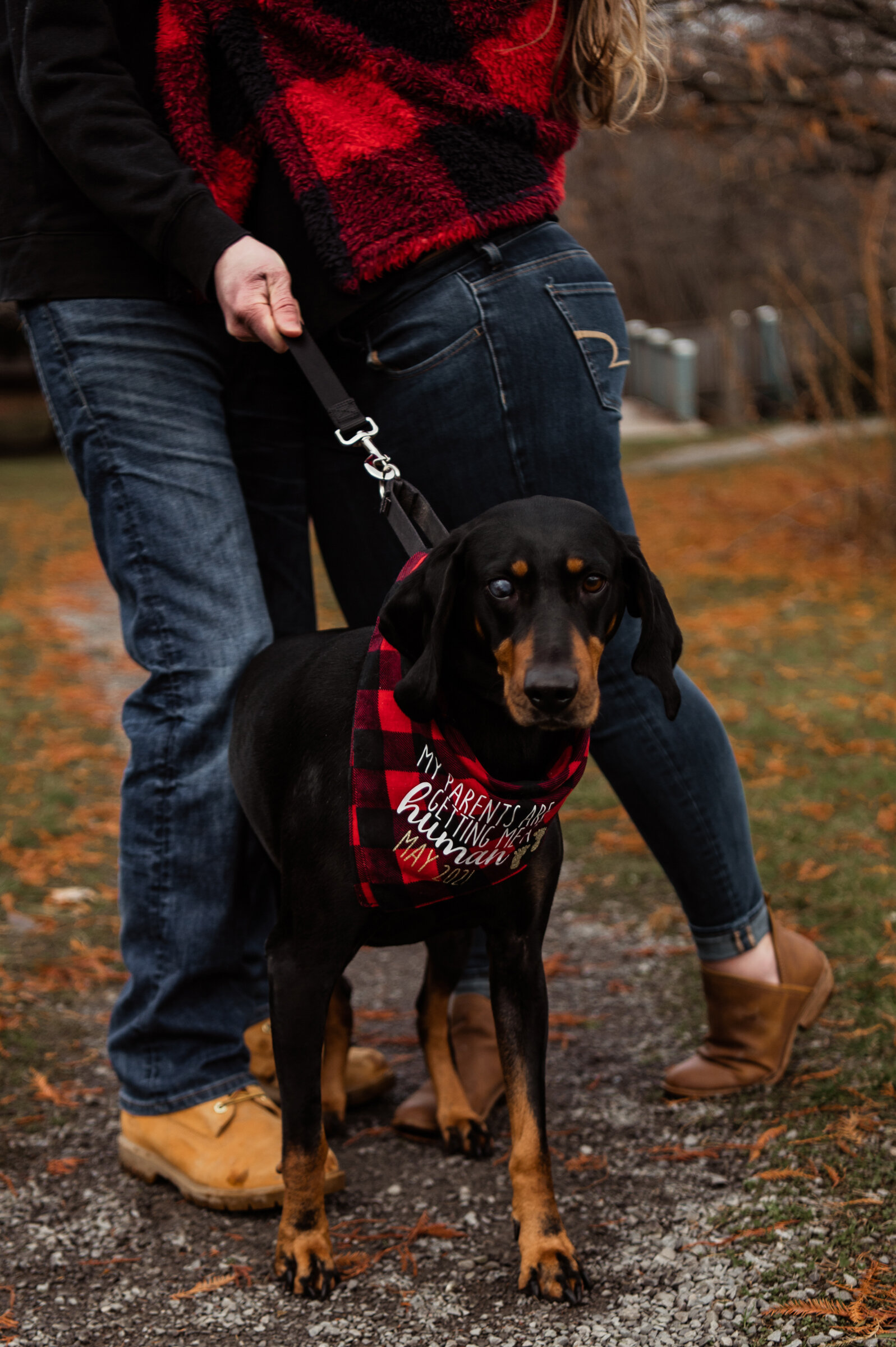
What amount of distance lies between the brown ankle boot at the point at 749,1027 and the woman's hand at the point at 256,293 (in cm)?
160

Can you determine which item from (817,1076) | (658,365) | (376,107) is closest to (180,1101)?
(817,1076)

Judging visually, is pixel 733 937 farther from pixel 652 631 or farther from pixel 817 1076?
pixel 652 631

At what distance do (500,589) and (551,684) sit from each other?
221mm

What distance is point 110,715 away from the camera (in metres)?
6.84

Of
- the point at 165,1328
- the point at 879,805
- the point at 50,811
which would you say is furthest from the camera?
the point at 50,811

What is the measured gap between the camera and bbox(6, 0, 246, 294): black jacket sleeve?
7.36 ft

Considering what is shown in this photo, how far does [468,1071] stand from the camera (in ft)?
9.27

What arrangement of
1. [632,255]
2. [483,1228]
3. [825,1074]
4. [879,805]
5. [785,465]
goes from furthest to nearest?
[632,255] < [785,465] < [879,805] < [825,1074] < [483,1228]

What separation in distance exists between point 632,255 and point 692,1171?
Result: 2633 cm

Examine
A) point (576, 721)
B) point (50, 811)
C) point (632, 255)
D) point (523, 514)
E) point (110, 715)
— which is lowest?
point (632, 255)

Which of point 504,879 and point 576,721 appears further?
point 504,879

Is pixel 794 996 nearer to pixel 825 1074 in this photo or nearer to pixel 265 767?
pixel 825 1074

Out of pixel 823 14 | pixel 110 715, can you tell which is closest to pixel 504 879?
pixel 110 715

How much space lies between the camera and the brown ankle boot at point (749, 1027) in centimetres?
269
